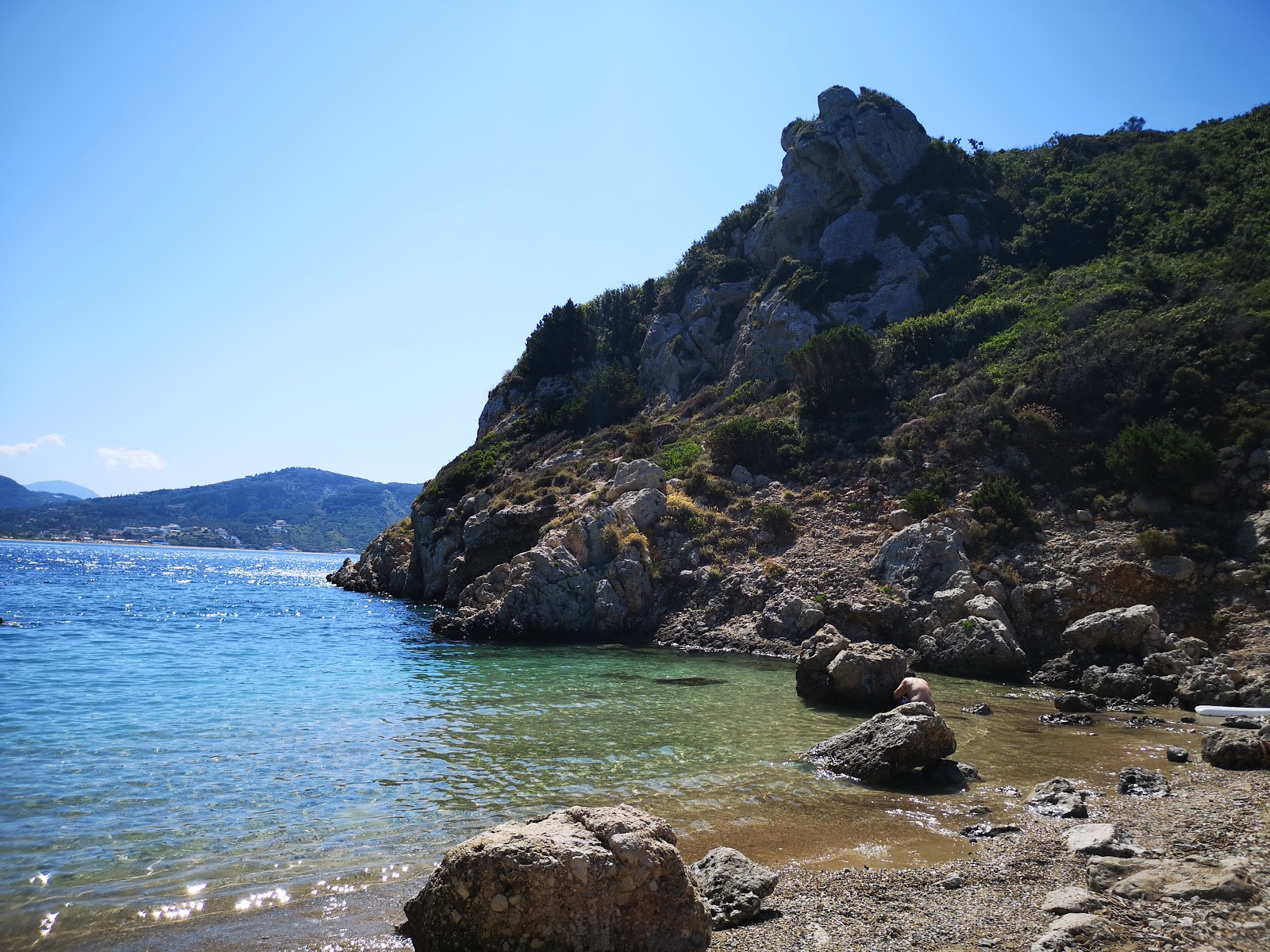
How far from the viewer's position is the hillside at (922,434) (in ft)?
72.6

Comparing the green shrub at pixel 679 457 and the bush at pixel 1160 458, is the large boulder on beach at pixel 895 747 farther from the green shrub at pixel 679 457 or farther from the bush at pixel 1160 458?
the green shrub at pixel 679 457

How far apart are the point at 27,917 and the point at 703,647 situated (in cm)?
2228

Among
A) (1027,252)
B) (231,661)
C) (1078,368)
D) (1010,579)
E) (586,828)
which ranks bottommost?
(231,661)

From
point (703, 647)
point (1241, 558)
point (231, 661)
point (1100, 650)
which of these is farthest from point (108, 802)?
point (1241, 558)

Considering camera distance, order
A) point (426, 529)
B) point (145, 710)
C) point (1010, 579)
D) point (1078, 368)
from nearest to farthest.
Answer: point (145, 710)
point (1010, 579)
point (1078, 368)
point (426, 529)

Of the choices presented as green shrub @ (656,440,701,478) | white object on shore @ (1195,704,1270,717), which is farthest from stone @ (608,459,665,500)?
white object on shore @ (1195,704,1270,717)

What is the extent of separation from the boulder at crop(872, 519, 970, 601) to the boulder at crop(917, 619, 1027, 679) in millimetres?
2150

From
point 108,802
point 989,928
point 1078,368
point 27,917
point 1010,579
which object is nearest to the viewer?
point 989,928

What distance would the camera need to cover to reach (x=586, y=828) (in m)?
6.08

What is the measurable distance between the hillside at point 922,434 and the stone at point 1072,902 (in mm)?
11859

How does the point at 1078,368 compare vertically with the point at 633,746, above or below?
above

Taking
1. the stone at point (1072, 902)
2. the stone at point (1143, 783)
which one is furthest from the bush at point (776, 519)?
the stone at point (1072, 902)

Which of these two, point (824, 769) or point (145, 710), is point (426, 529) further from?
point (824, 769)

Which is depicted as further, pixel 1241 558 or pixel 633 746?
pixel 1241 558
